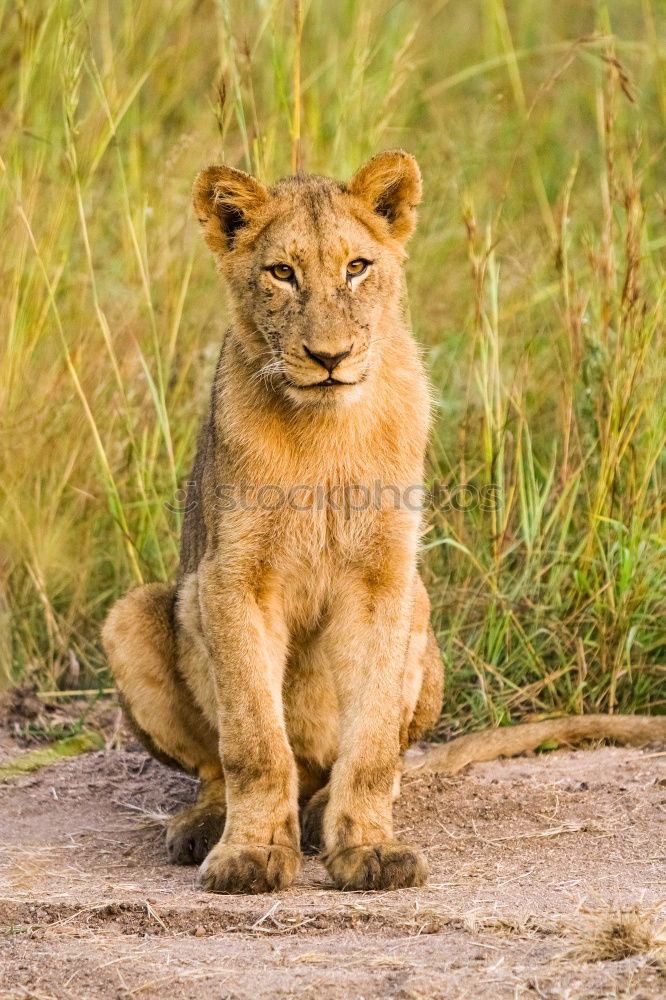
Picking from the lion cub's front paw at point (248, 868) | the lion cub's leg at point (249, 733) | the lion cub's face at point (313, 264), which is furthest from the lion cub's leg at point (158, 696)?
the lion cub's face at point (313, 264)

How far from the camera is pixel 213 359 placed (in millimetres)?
6922

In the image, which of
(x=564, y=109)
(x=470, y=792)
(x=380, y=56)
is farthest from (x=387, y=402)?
(x=564, y=109)

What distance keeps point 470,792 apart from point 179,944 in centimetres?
173

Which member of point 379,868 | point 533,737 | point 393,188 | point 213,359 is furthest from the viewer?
point 213,359

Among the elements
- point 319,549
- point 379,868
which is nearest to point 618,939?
point 379,868

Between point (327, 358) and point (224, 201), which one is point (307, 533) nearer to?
point (327, 358)

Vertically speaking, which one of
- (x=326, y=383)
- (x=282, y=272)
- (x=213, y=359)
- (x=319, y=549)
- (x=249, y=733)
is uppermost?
(x=282, y=272)

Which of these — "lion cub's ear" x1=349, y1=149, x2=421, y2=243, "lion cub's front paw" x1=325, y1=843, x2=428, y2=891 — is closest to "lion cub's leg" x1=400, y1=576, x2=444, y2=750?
"lion cub's front paw" x1=325, y1=843, x2=428, y2=891

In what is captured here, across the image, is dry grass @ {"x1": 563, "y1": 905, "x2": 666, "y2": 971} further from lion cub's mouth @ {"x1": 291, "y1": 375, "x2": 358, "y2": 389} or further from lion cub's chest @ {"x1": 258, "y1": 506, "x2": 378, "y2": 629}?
lion cub's mouth @ {"x1": 291, "y1": 375, "x2": 358, "y2": 389}

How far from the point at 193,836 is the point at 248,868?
0.54 meters

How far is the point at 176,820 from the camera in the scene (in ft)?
15.2

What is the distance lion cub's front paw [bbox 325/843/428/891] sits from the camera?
394cm

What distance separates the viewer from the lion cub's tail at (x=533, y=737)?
5.18 meters

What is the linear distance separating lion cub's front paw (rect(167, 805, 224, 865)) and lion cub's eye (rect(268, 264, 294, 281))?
1725mm
